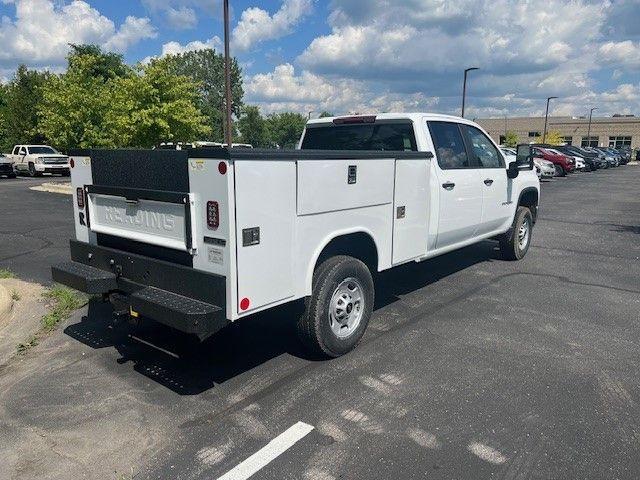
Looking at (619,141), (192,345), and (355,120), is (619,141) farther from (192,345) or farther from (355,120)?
(192,345)

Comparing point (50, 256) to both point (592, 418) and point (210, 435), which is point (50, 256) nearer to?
point (210, 435)

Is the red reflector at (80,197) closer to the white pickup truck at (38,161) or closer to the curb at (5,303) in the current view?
the curb at (5,303)

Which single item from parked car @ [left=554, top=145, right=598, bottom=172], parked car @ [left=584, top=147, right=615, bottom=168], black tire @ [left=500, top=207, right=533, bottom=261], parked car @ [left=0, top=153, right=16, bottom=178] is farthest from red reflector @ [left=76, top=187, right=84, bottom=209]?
parked car @ [left=584, top=147, right=615, bottom=168]

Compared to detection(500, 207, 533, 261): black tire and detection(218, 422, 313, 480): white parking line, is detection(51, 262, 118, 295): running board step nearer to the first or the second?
detection(218, 422, 313, 480): white parking line

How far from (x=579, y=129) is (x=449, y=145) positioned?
102453 mm

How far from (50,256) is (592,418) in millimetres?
7941

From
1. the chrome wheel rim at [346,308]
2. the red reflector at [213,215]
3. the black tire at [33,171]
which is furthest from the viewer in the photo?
the black tire at [33,171]

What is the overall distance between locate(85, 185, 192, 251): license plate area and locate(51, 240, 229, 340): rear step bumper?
0.56 feet

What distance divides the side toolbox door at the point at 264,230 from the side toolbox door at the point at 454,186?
2.44m

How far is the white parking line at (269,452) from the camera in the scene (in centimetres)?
294

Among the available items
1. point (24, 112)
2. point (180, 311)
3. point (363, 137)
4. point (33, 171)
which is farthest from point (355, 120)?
point (24, 112)

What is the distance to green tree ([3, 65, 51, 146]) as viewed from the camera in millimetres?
39281

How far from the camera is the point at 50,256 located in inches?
328

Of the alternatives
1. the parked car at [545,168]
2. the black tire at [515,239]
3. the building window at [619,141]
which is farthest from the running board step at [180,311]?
the building window at [619,141]
